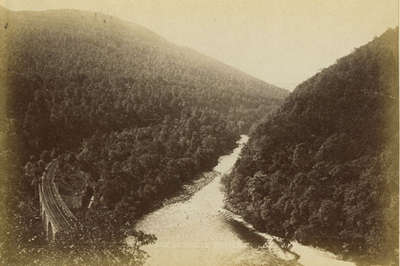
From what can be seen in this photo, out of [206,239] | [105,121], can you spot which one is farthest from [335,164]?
[105,121]

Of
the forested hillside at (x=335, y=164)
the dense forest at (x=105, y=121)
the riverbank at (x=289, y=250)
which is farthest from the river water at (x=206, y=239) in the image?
the dense forest at (x=105, y=121)

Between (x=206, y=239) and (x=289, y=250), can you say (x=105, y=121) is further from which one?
(x=289, y=250)

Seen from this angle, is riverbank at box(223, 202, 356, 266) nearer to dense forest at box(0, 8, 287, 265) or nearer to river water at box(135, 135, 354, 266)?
river water at box(135, 135, 354, 266)

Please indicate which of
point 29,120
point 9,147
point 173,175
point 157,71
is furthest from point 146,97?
point 9,147

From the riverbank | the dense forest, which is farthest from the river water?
the dense forest

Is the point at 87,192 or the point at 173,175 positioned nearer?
the point at 87,192

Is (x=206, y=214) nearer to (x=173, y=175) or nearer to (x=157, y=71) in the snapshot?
(x=173, y=175)
